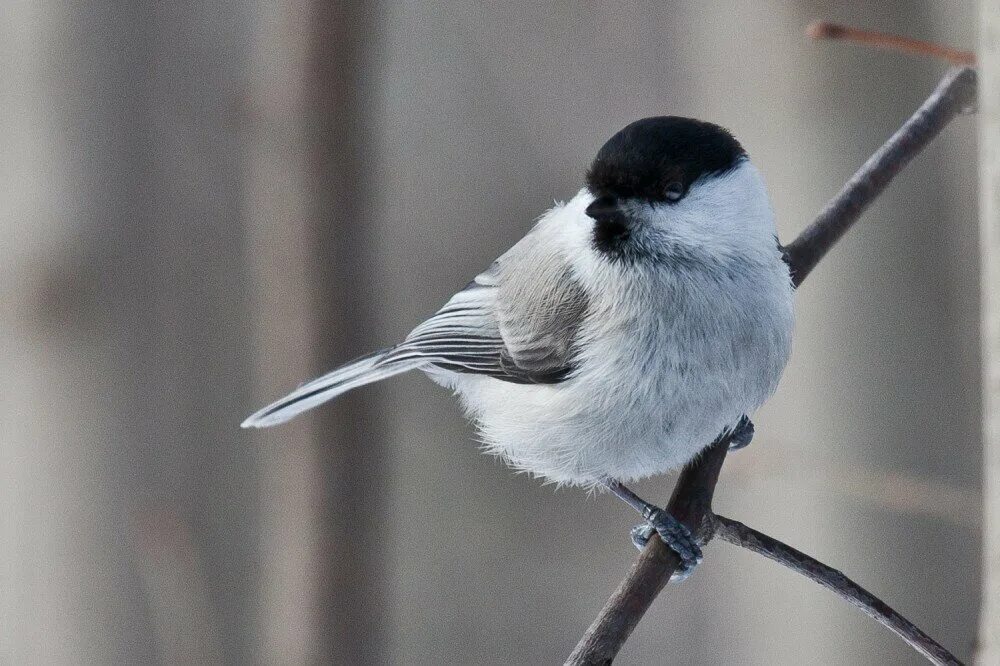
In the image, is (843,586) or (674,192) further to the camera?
(674,192)

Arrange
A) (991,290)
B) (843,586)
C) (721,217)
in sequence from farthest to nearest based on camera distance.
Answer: (721,217), (843,586), (991,290)

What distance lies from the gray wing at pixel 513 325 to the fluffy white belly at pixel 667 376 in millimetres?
52

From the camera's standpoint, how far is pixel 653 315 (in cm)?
132

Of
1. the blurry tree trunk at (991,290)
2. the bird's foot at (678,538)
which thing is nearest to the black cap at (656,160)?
the bird's foot at (678,538)

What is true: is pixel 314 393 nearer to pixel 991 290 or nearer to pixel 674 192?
pixel 674 192

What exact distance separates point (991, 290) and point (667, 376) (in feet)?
2.72

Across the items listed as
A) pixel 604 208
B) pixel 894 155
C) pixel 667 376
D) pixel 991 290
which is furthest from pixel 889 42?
pixel 991 290

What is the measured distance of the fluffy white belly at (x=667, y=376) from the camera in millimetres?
1307

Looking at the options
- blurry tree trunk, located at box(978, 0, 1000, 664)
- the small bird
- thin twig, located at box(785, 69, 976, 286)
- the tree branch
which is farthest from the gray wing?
blurry tree trunk, located at box(978, 0, 1000, 664)

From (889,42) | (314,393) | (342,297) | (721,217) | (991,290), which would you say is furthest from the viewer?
(342,297)

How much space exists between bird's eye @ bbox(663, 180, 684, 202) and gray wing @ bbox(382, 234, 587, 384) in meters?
0.22

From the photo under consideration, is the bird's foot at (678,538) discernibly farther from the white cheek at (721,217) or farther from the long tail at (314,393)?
the long tail at (314,393)

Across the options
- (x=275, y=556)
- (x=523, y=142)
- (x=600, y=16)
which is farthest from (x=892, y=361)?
(x=600, y=16)

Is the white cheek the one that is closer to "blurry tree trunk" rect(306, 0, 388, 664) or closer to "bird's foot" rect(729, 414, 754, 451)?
"bird's foot" rect(729, 414, 754, 451)
